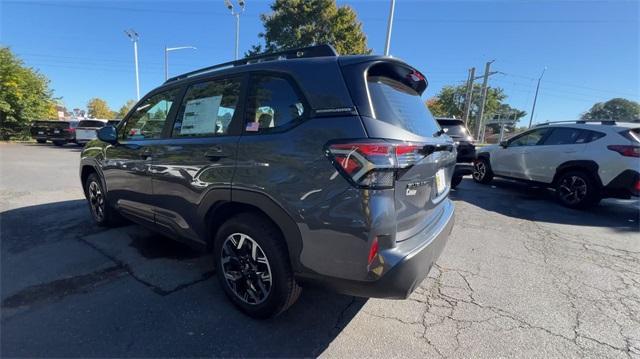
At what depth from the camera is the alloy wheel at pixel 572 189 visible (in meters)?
6.21

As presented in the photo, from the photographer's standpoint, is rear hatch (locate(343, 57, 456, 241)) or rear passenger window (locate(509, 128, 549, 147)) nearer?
rear hatch (locate(343, 57, 456, 241))

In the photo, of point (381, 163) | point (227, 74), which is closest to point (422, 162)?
point (381, 163)

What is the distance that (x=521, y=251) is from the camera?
411 centimetres

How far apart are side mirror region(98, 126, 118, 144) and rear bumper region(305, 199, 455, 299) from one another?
307 centimetres

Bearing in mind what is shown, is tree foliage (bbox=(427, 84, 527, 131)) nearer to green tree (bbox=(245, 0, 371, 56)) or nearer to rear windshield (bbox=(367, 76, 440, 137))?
green tree (bbox=(245, 0, 371, 56))

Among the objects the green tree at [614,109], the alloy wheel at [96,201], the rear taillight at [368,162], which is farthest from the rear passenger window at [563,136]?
the green tree at [614,109]

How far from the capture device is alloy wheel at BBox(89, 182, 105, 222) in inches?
173

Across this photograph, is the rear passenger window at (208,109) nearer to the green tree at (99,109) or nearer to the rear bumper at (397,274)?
the rear bumper at (397,274)

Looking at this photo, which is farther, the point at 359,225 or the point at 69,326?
the point at 69,326

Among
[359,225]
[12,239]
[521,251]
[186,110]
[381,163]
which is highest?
[186,110]

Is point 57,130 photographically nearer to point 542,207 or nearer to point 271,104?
point 271,104

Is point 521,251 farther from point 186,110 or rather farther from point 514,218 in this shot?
point 186,110

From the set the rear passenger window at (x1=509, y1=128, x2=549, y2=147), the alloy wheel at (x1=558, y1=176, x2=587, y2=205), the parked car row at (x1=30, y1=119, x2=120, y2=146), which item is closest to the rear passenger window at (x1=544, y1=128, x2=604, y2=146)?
the rear passenger window at (x1=509, y1=128, x2=549, y2=147)

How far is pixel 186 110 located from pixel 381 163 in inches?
82.0
